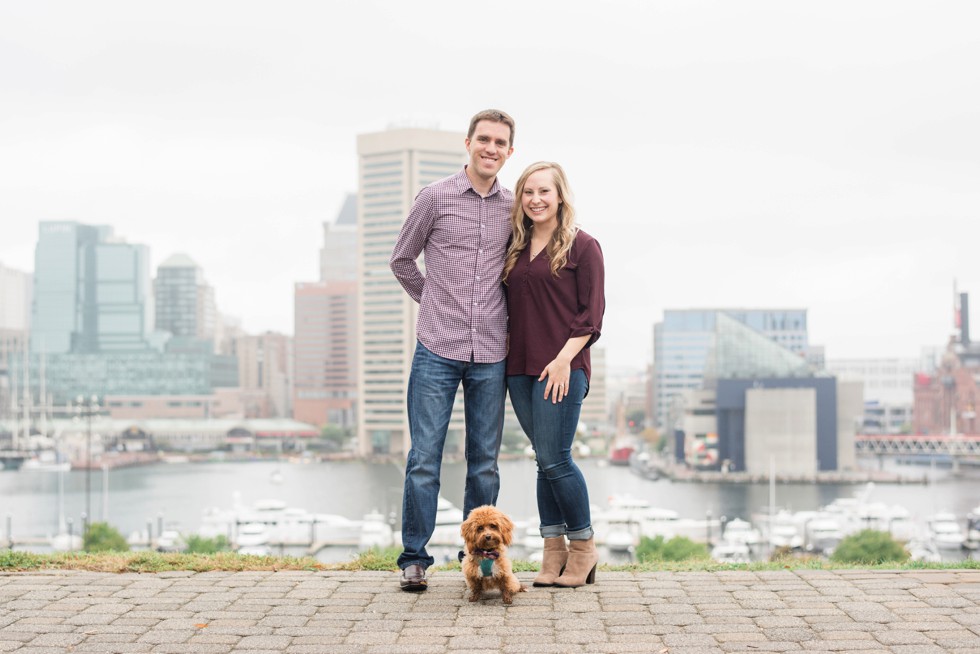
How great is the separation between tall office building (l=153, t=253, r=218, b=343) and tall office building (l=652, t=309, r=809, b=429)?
56.6m

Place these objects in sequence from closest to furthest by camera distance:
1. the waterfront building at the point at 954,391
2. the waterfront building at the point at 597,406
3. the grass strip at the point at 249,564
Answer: the grass strip at the point at 249,564 < the waterfront building at the point at 954,391 < the waterfront building at the point at 597,406

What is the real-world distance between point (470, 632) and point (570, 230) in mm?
1223

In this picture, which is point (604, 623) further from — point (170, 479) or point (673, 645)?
point (170, 479)

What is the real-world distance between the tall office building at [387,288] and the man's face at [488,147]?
76.7 metres

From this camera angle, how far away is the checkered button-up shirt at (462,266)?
300 centimetres

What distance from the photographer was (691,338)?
111 metres

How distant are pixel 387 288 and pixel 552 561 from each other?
262 ft

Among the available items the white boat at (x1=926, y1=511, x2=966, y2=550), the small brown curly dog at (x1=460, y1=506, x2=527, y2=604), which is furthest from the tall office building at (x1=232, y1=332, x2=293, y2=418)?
the small brown curly dog at (x1=460, y1=506, x2=527, y2=604)

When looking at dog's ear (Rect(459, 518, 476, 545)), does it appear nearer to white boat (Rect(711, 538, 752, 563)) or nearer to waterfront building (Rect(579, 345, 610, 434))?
white boat (Rect(711, 538, 752, 563))

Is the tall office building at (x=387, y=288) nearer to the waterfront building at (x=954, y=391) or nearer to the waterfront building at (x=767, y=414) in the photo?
the waterfront building at (x=767, y=414)

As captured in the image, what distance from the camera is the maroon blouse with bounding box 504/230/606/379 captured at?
9.72 ft

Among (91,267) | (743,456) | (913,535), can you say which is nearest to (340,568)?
(913,535)

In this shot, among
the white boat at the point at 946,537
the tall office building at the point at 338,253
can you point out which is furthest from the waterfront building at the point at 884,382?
the white boat at the point at 946,537

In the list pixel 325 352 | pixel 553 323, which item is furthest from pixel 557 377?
pixel 325 352
